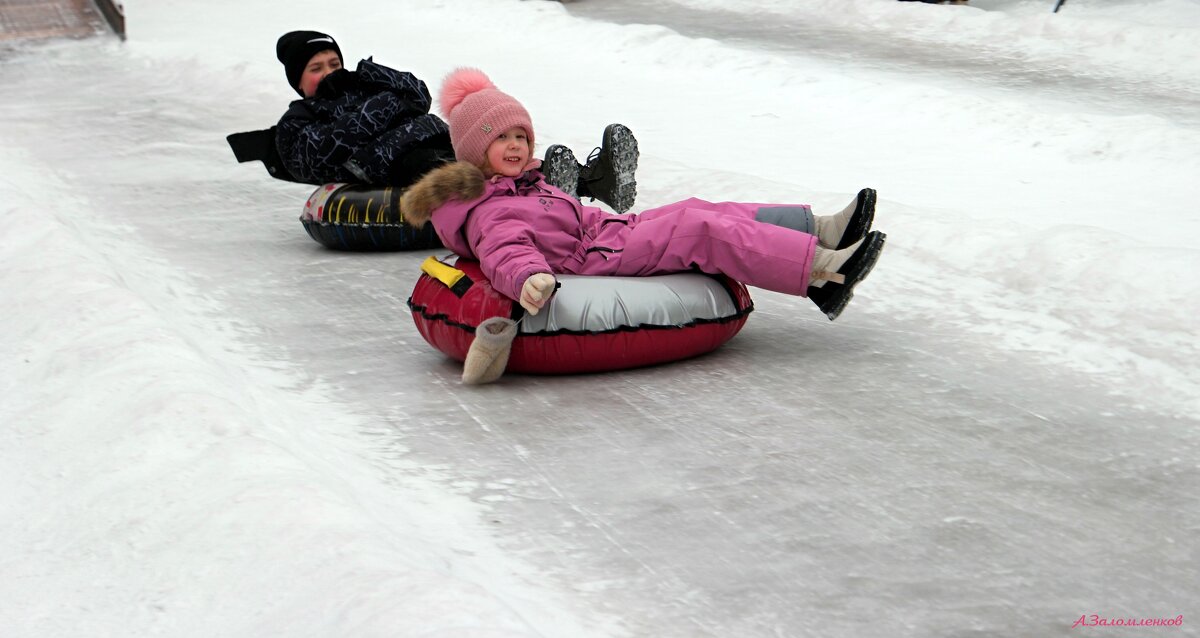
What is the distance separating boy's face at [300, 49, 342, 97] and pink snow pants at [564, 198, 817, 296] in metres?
2.19

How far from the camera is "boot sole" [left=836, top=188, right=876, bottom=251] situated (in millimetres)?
3920

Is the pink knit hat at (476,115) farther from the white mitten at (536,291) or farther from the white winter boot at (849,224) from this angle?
the white winter boot at (849,224)

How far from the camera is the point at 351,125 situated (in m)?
5.58

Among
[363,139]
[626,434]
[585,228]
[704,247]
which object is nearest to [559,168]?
[585,228]

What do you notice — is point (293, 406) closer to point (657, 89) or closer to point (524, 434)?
point (524, 434)

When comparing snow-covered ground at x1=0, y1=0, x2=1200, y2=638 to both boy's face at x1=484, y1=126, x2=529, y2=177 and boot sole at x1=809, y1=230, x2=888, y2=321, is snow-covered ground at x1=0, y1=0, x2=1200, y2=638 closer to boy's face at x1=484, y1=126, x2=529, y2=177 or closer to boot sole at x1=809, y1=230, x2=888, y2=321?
boot sole at x1=809, y1=230, x2=888, y2=321

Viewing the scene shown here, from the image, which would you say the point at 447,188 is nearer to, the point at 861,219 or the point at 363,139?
the point at 861,219

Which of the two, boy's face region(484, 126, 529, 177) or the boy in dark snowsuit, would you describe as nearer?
boy's face region(484, 126, 529, 177)

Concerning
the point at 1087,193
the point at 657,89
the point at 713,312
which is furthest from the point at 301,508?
the point at 657,89

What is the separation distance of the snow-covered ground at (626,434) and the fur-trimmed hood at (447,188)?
52cm

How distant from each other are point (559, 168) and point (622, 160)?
0.88 feet

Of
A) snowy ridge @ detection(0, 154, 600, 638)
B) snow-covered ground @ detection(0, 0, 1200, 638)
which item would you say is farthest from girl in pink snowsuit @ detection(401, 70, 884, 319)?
snowy ridge @ detection(0, 154, 600, 638)

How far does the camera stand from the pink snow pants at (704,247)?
3760 millimetres

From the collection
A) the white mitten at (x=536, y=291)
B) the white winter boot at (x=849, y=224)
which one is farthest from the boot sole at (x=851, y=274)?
the white mitten at (x=536, y=291)
